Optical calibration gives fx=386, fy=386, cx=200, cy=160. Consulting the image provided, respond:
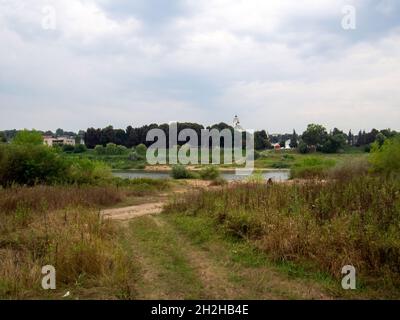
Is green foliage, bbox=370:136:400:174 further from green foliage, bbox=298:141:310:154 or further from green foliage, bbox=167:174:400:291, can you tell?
green foliage, bbox=298:141:310:154

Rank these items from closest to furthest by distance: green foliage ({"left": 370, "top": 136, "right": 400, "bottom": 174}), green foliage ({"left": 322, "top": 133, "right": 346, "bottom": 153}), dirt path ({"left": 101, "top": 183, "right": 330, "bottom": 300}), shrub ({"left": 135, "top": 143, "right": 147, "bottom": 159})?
dirt path ({"left": 101, "top": 183, "right": 330, "bottom": 300}) → green foliage ({"left": 370, "top": 136, "right": 400, "bottom": 174}) → shrub ({"left": 135, "top": 143, "right": 147, "bottom": 159}) → green foliage ({"left": 322, "top": 133, "right": 346, "bottom": 153})

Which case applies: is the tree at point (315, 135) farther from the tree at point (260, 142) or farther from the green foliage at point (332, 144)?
the tree at point (260, 142)

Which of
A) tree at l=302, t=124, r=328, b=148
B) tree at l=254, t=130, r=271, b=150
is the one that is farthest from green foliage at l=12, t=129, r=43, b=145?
tree at l=302, t=124, r=328, b=148

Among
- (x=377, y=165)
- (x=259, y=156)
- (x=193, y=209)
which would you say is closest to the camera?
(x=193, y=209)

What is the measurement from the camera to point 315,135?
247 feet

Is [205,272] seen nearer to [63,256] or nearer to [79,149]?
[63,256]

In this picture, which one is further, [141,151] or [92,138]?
[92,138]

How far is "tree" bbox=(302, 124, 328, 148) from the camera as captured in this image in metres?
75.2

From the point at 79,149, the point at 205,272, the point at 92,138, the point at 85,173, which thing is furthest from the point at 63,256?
the point at 92,138

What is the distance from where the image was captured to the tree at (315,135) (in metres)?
75.2

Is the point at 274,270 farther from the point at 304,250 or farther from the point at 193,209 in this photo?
the point at 193,209
